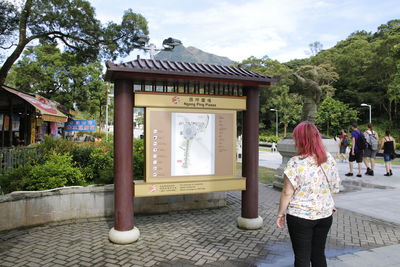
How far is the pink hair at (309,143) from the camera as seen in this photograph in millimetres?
2891

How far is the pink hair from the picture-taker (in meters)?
2.89

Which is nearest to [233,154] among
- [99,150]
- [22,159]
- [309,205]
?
[309,205]

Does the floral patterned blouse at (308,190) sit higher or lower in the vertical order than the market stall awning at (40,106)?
lower

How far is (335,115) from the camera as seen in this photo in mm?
45062

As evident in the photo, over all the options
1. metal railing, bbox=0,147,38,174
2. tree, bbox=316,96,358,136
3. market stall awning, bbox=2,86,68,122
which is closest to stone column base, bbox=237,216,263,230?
metal railing, bbox=0,147,38,174

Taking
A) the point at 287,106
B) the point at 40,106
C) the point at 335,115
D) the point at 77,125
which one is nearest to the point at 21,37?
the point at 40,106

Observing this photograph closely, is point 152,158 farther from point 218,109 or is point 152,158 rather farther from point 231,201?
point 231,201

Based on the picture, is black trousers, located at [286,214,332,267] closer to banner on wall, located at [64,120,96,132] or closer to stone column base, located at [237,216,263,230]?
stone column base, located at [237,216,263,230]

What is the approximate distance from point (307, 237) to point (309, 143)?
870 millimetres

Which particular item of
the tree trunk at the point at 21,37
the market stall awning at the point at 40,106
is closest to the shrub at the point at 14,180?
the tree trunk at the point at 21,37

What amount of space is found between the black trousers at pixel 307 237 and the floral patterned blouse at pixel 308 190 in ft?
0.17

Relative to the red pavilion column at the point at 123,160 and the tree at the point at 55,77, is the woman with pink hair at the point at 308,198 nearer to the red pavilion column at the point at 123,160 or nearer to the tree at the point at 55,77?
the red pavilion column at the point at 123,160

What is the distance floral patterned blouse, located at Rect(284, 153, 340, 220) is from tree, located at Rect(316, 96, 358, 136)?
1815 inches

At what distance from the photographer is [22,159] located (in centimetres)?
727
